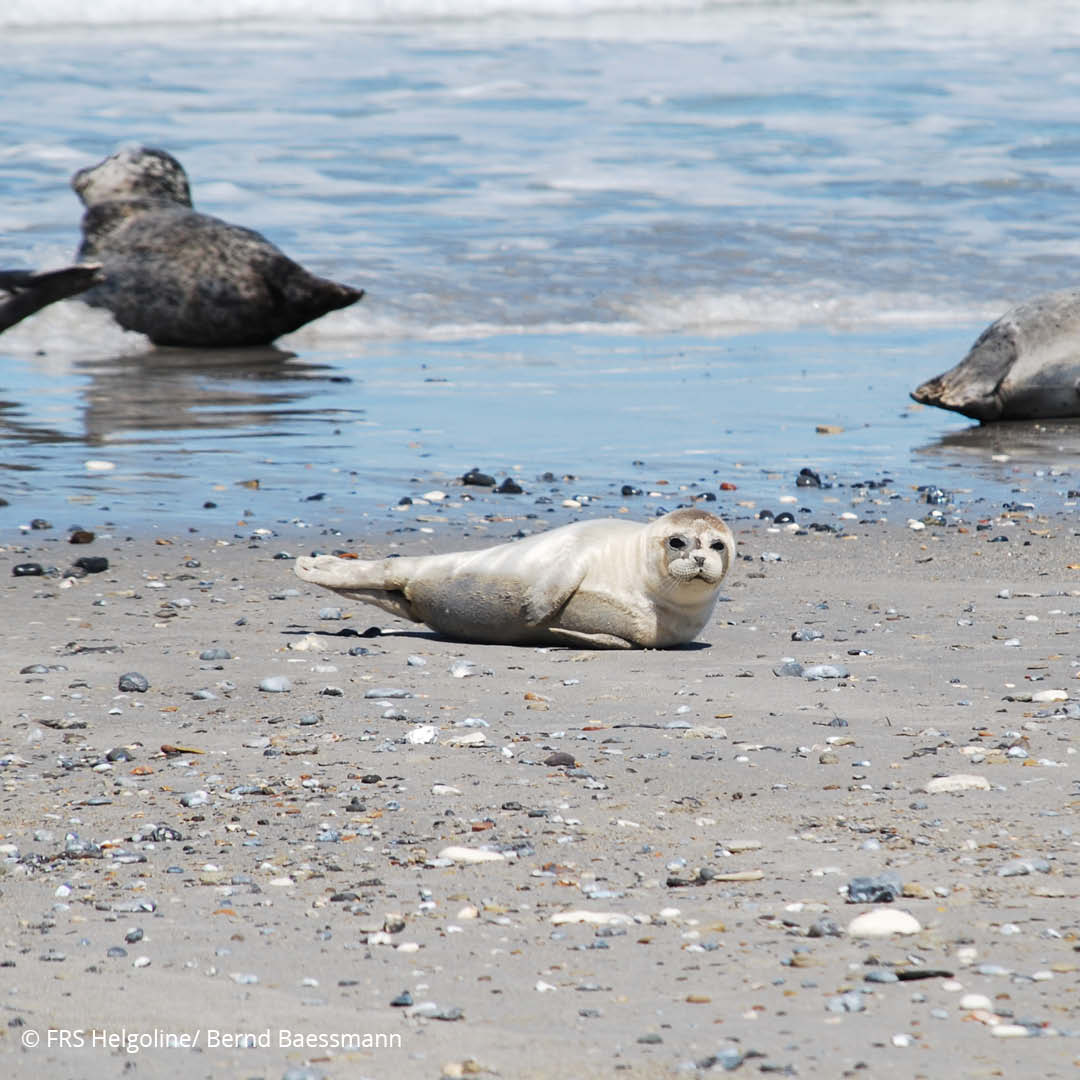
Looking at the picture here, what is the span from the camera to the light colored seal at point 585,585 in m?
4.90

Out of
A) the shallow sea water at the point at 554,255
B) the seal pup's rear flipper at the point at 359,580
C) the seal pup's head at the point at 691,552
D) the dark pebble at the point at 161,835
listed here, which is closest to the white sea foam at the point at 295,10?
the shallow sea water at the point at 554,255

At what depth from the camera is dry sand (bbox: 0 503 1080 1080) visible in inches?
95.0

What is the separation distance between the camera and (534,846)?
323cm

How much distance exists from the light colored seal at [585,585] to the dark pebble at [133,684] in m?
0.86

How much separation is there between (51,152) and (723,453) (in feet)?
36.8

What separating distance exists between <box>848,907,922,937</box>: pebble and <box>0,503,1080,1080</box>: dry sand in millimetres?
22

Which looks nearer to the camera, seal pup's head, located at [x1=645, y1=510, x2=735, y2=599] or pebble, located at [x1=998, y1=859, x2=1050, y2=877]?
pebble, located at [x1=998, y1=859, x2=1050, y2=877]

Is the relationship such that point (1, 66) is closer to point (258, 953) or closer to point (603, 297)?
point (603, 297)

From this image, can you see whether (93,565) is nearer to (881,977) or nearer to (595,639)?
(595,639)

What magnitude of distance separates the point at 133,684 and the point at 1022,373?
5.77 meters

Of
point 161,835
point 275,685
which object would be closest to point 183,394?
point 275,685

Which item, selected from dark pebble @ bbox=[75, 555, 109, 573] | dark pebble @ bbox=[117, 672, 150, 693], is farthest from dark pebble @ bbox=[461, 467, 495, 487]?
dark pebble @ bbox=[117, 672, 150, 693]

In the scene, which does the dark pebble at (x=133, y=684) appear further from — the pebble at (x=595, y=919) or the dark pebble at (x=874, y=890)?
the dark pebble at (x=874, y=890)
